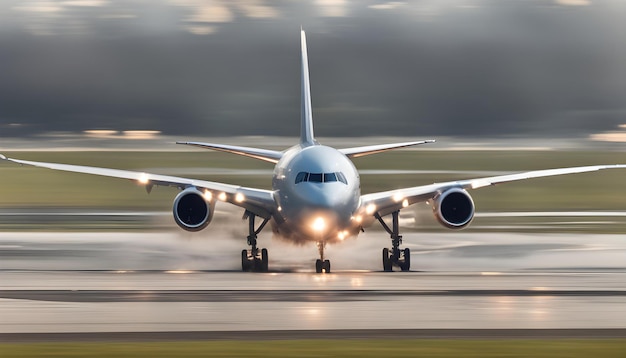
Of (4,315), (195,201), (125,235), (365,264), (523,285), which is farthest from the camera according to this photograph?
(125,235)

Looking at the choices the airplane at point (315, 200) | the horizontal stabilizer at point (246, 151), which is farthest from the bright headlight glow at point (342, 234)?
the horizontal stabilizer at point (246, 151)

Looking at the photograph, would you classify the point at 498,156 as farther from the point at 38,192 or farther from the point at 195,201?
the point at 195,201

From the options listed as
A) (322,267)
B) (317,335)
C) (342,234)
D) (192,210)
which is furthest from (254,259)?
(317,335)

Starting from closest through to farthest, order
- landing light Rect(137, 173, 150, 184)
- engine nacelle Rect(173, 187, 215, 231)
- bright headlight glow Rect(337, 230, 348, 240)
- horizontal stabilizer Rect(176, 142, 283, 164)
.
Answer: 1. bright headlight glow Rect(337, 230, 348, 240)
2. engine nacelle Rect(173, 187, 215, 231)
3. landing light Rect(137, 173, 150, 184)
4. horizontal stabilizer Rect(176, 142, 283, 164)

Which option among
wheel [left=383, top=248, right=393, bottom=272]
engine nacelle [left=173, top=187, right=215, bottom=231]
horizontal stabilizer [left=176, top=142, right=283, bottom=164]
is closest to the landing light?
horizontal stabilizer [left=176, top=142, right=283, bottom=164]

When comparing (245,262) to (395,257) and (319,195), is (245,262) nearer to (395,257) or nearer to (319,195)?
(395,257)

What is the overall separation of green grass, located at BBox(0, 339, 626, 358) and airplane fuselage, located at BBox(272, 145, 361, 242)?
576 inches

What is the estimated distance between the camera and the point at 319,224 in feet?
113

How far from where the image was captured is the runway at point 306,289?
72.0ft

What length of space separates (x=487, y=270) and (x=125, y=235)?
802 inches

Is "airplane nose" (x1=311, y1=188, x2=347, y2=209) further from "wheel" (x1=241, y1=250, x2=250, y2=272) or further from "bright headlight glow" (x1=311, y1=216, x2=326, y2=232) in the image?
"wheel" (x1=241, y1=250, x2=250, y2=272)

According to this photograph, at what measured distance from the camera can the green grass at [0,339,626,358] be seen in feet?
60.6

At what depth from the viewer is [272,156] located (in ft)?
135

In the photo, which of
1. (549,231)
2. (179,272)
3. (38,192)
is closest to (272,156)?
(179,272)
